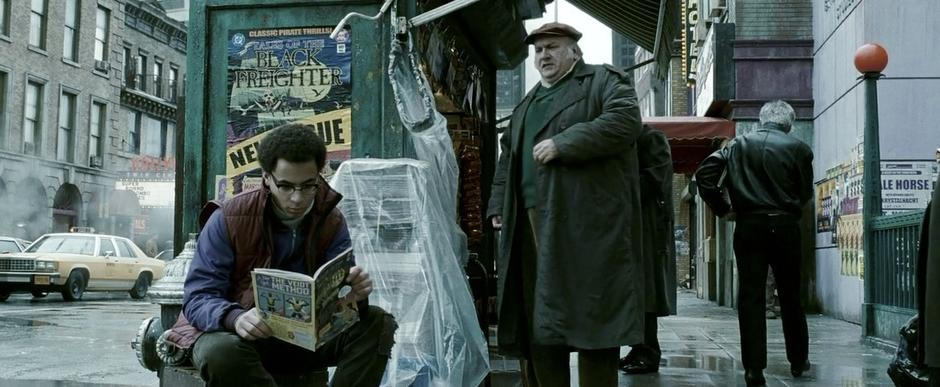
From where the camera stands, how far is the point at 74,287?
20.2 m

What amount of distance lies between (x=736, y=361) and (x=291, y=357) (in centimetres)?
473

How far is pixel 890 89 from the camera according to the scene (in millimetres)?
11023

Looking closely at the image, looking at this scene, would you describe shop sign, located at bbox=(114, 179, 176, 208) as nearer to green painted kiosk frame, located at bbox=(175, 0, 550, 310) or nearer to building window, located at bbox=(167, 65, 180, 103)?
building window, located at bbox=(167, 65, 180, 103)

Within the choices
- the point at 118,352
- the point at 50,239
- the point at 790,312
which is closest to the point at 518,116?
the point at 790,312

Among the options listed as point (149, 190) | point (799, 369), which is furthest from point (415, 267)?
point (149, 190)

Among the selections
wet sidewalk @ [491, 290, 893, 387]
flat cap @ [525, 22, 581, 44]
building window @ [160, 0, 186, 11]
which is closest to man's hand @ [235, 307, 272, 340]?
flat cap @ [525, 22, 581, 44]

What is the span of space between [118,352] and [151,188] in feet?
108

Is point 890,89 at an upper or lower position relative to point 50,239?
upper

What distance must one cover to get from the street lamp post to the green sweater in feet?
15.1

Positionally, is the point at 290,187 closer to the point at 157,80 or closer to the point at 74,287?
the point at 74,287

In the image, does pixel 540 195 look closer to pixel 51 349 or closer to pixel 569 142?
pixel 569 142

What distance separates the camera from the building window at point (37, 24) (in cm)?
3359

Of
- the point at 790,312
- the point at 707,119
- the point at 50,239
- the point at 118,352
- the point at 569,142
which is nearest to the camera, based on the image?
the point at 569,142

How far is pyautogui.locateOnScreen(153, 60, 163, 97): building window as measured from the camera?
144 feet
